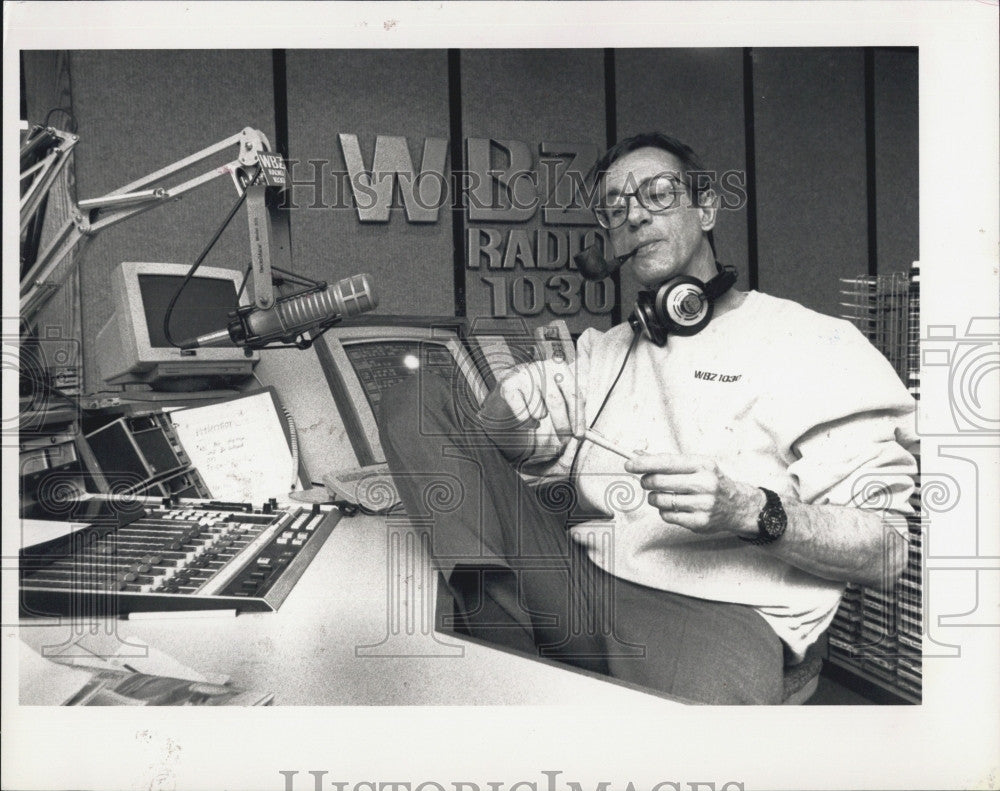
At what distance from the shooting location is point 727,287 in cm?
209

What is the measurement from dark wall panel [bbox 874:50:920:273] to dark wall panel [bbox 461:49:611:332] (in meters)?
0.63

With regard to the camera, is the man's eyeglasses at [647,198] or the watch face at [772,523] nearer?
the watch face at [772,523]

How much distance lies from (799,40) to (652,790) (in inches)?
66.1

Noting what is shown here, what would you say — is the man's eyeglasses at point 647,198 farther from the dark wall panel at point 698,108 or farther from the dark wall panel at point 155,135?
the dark wall panel at point 155,135

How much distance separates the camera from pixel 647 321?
6.86 feet

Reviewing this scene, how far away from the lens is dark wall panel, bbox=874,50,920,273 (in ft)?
7.00

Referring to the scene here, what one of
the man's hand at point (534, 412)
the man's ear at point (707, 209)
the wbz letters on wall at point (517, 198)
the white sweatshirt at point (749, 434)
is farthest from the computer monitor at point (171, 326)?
the man's ear at point (707, 209)

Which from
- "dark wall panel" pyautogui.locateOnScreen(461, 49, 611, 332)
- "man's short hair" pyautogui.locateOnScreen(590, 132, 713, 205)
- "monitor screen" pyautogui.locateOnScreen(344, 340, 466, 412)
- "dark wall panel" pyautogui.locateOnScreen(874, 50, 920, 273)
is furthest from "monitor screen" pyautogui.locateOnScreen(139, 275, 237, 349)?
"dark wall panel" pyautogui.locateOnScreen(874, 50, 920, 273)

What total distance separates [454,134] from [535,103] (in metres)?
0.19

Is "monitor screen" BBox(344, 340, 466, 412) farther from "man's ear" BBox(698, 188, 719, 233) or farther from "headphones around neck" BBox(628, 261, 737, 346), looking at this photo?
"man's ear" BBox(698, 188, 719, 233)

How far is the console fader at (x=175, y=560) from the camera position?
6.59ft

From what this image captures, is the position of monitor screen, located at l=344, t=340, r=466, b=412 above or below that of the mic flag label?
below

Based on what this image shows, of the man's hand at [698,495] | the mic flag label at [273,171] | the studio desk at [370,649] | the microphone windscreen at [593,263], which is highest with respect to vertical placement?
the mic flag label at [273,171]

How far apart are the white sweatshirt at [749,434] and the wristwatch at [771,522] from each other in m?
0.05
